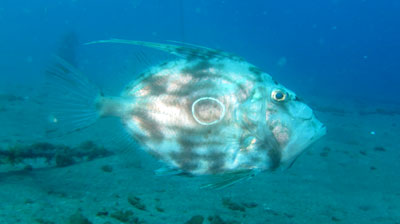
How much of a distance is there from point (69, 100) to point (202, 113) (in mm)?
897

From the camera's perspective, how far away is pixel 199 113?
5.13 feet

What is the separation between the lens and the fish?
1528 mm

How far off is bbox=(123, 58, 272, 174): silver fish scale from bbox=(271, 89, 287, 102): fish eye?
10 centimetres

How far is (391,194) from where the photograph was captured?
199 inches

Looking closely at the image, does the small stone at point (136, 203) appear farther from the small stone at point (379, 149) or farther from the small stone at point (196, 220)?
the small stone at point (379, 149)

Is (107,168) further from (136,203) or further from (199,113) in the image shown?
(199,113)

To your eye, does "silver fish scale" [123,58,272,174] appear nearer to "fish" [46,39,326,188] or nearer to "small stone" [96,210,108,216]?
"fish" [46,39,326,188]

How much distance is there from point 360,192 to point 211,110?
5108 mm

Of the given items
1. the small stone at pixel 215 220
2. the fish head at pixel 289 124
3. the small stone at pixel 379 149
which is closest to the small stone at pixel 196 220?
the small stone at pixel 215 220

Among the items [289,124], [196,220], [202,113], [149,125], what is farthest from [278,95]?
[196,220]

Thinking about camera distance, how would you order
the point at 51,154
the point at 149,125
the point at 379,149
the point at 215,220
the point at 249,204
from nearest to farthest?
the point at 149,125 < the point at 215,220 < the point at 249,204 < the point at 51,154 < the point at 379,149

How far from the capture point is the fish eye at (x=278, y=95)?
163cm

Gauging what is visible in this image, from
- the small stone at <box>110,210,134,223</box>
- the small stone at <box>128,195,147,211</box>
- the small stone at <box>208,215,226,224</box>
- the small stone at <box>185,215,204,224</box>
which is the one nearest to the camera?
the small stone at <box>110,210,134,223</box>

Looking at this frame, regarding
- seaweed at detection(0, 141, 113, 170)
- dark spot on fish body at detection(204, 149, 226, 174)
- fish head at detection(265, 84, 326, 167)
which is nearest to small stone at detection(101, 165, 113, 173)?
seaweed at detection(0, 141, 113, 170)
